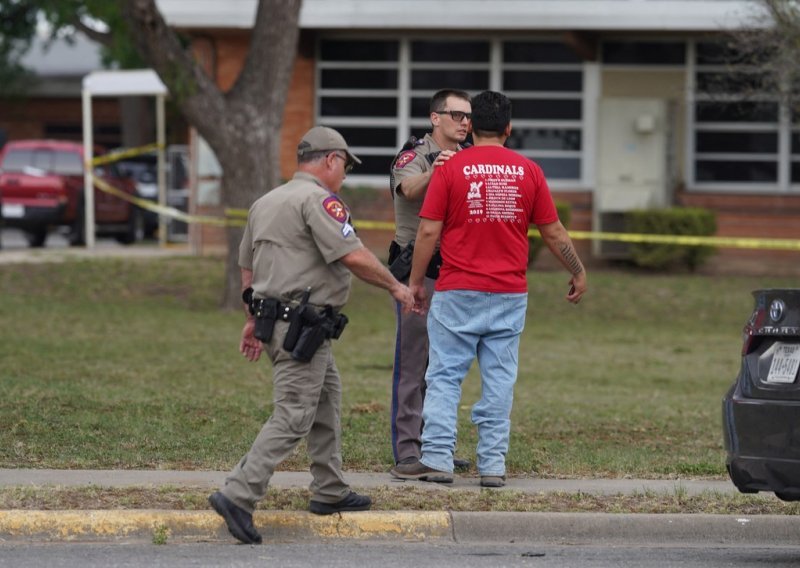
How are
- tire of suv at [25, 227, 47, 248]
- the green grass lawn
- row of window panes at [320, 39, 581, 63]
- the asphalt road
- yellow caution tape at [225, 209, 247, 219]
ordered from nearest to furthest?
the asphalt road → the green grass lawn → yellow caution tape at [225, 209, 247, 219] → row of window panes at [320, 39, 581, 63] → tire of suv at [25, 227, 47, 248]

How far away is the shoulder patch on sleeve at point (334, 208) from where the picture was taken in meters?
6.62

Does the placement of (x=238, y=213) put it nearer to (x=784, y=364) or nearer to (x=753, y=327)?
(x=753, y=327)

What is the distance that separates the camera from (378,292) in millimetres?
19234

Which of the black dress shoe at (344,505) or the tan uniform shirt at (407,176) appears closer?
the black dress shoe at (344,505)

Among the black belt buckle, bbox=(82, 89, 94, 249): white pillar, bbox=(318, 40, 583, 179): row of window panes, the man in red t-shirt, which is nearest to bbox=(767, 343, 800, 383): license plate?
the man in red t-shirt

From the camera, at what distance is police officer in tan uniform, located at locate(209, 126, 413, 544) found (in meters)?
6.58

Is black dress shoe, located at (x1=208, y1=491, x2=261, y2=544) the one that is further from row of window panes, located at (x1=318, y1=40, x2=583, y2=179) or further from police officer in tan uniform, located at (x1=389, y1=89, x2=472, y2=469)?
row of window panes, located at (x1=318, y1=40, x2=583, y2=179)

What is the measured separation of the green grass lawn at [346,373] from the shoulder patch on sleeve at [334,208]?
7.11 feet

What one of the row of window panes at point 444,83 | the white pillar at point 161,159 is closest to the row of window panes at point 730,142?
the row of window panes at point 444,83


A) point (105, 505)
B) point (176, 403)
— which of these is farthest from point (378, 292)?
point (105, 505)

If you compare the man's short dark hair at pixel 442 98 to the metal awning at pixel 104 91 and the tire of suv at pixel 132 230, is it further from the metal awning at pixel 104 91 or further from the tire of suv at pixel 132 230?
the tire of suv at pixel 132 230

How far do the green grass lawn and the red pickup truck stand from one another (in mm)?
3883

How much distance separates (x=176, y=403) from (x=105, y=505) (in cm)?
331

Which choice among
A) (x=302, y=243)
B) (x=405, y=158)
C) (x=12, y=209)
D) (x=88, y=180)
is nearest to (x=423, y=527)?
(x=302, y=243)
